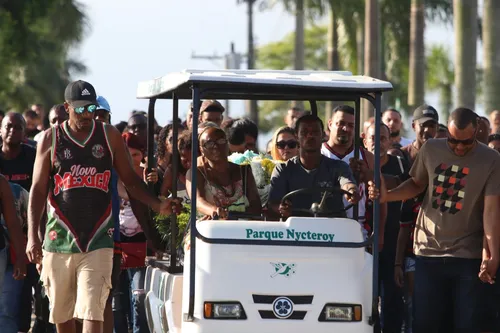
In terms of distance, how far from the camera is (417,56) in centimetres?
3002

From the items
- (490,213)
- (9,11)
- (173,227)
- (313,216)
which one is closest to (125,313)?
(173,227)

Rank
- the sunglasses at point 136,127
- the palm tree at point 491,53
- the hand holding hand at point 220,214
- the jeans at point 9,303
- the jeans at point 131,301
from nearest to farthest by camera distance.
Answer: the hand holding hand at point 220,214
the jeans at point 131,301
the jeans at point 9,303
the sunglasses at point 136,127
the palm tree at point 491,53

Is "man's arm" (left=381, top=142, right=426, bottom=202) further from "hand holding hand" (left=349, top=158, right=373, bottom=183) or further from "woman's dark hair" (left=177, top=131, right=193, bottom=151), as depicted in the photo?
"woman's dark hair" (left=177, top=131, right=193, bottom=151)

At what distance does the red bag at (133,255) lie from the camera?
1199cm

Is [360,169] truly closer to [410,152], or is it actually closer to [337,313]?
[337,313]

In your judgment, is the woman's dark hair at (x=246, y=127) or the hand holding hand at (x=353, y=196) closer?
the hand holding hand at (x=353, y=196)

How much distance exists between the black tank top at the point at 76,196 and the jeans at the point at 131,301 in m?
1.62

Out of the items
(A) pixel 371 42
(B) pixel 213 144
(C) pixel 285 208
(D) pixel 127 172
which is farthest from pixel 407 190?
(A) pixel 371 42

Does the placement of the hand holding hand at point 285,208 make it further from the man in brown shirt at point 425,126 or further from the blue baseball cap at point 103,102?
the man in brown shirt at point 425,126

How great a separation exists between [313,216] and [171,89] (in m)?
1.39

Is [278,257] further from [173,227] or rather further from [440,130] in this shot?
[440,130]

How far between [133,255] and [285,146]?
1.69 meters

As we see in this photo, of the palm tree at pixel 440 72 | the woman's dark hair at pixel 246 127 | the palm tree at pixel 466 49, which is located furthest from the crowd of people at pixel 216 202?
the palm tree at pixel 440 72

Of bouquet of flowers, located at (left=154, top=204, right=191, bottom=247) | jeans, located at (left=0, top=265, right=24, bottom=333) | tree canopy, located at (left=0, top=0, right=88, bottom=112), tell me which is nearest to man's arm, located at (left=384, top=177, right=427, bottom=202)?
bouquet of flowers, located at (left=154, top=204, right=191, bottom=247)
